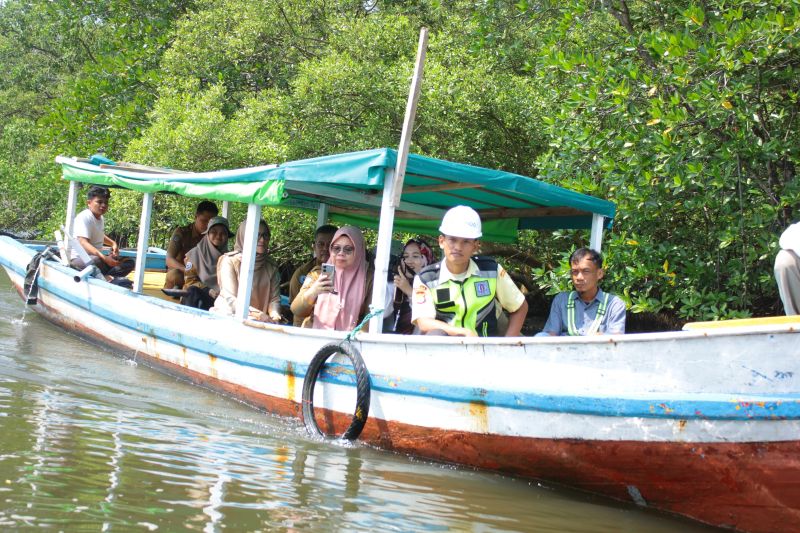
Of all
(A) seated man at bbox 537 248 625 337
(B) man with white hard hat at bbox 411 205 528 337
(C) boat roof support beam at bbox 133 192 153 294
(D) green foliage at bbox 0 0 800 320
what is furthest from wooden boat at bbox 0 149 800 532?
(D) green foliage at bbox 0 0 800 320

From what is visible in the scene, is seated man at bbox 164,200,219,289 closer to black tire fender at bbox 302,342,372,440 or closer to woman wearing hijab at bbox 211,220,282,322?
woman wearing hijab at bbox 211,220,282,322

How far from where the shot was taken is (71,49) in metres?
22.0

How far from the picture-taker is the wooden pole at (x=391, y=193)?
5.32 meters

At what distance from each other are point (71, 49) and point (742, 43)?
1863cm

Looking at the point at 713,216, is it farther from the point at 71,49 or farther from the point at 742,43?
the point at 71,49

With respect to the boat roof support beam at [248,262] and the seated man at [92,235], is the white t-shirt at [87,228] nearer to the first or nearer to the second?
the seated man at [92,235]

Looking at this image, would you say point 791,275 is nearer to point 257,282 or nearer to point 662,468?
point 662,468

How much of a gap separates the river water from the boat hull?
0.51 feet

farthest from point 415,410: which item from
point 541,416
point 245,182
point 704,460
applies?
point 245,182

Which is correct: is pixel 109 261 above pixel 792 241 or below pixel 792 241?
below

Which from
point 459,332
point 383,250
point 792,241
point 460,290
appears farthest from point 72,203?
point 792,241

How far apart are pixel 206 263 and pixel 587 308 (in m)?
4.00

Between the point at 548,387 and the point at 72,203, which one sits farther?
the point at 72,203

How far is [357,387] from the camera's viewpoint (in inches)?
216
